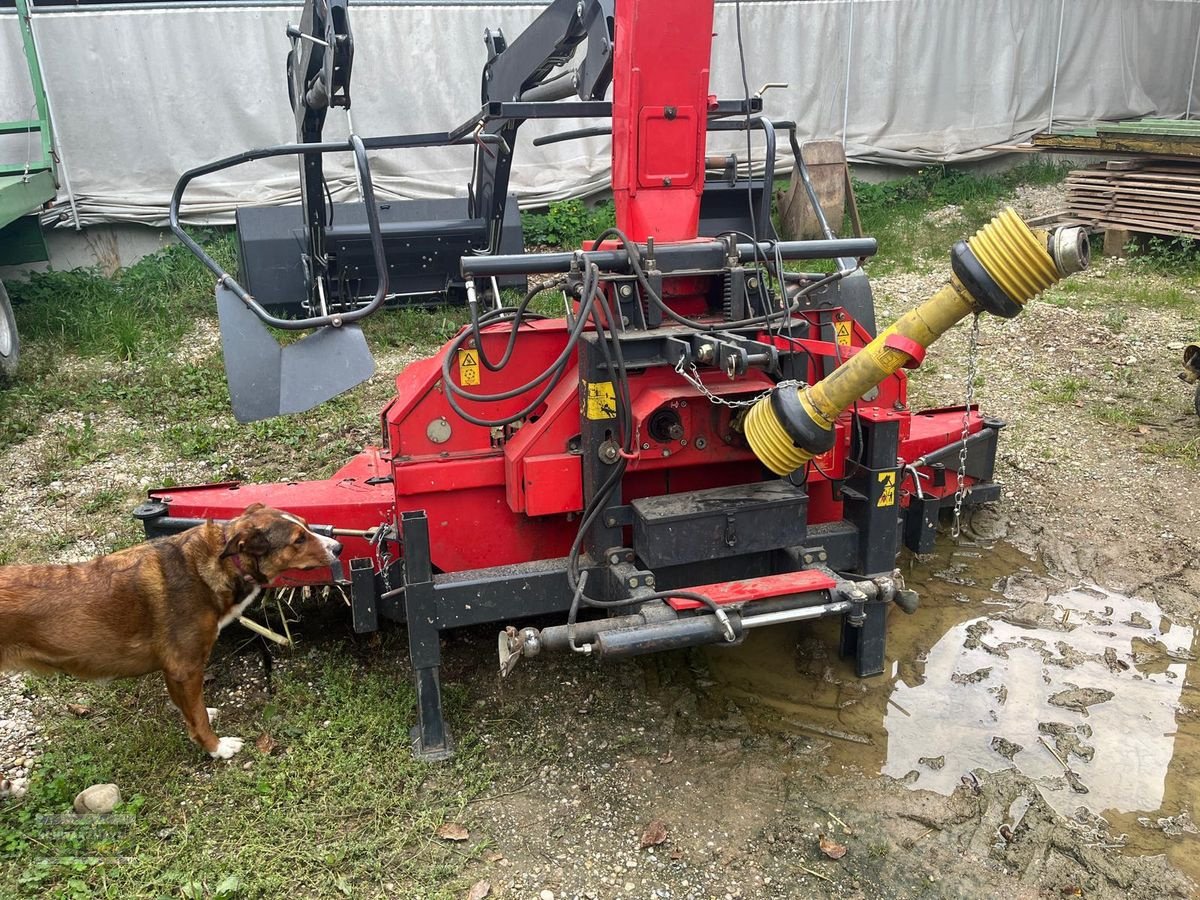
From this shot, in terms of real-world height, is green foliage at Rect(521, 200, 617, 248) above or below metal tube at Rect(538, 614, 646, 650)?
above

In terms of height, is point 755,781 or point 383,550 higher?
point 383,550

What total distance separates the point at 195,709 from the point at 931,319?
8.84 ft

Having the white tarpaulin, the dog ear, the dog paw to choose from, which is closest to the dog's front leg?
the dog paw

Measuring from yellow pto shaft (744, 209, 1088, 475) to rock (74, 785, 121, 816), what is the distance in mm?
2375

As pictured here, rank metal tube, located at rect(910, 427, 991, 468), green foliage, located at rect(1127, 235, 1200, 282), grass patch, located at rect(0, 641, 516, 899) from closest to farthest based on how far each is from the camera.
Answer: grass patch, located at rect(0, 641, 516, 899)
metal tube, located at rect(910, 427, 991, 468)
green foliage, located at rect(1127, 235, 1200, 282)

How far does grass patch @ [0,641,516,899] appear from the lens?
2.96m

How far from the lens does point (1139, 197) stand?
9.58 meters

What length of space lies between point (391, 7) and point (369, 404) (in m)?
4.99

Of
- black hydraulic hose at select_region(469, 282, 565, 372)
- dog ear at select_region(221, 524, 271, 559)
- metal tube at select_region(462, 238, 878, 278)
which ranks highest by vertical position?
metal tube at select_region(462, 238, 878, 278)

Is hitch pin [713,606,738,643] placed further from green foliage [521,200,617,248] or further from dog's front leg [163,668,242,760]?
green foliage [521,200,617,248]

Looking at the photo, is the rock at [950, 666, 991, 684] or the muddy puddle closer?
the muddy puddle

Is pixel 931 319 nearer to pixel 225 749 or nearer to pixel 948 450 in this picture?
pixel 948 450

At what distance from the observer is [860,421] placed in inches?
145

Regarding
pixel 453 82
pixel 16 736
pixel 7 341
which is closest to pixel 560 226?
pixel 453 82
